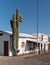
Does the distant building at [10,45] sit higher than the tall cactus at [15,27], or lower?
lower

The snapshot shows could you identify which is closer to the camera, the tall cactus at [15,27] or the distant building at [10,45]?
the tall cactus at [15,27]

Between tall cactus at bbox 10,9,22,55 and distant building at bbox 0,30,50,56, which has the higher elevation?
tall cactus at bbox 10,9,22,55

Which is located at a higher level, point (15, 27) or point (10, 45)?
point (15, 27)

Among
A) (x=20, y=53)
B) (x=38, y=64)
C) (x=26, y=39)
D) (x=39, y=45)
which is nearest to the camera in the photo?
(x=38, y=64)

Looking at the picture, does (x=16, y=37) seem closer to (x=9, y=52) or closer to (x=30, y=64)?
(x=9, y=52)

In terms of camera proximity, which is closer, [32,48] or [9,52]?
[9,52]

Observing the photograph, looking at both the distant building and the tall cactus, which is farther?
the distant building

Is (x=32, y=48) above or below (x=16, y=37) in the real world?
below

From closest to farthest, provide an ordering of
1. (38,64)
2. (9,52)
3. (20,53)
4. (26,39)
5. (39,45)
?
(38,64) < (9,52) < (20,53) < (26,39) < (39,45)

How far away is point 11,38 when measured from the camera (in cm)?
3077

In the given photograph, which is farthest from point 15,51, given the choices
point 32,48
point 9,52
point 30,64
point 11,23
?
point 30,64

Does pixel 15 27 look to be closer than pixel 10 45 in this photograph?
No

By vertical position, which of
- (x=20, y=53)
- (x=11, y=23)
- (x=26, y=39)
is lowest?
(x=20, y=53)

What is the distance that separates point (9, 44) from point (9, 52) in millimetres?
1209
